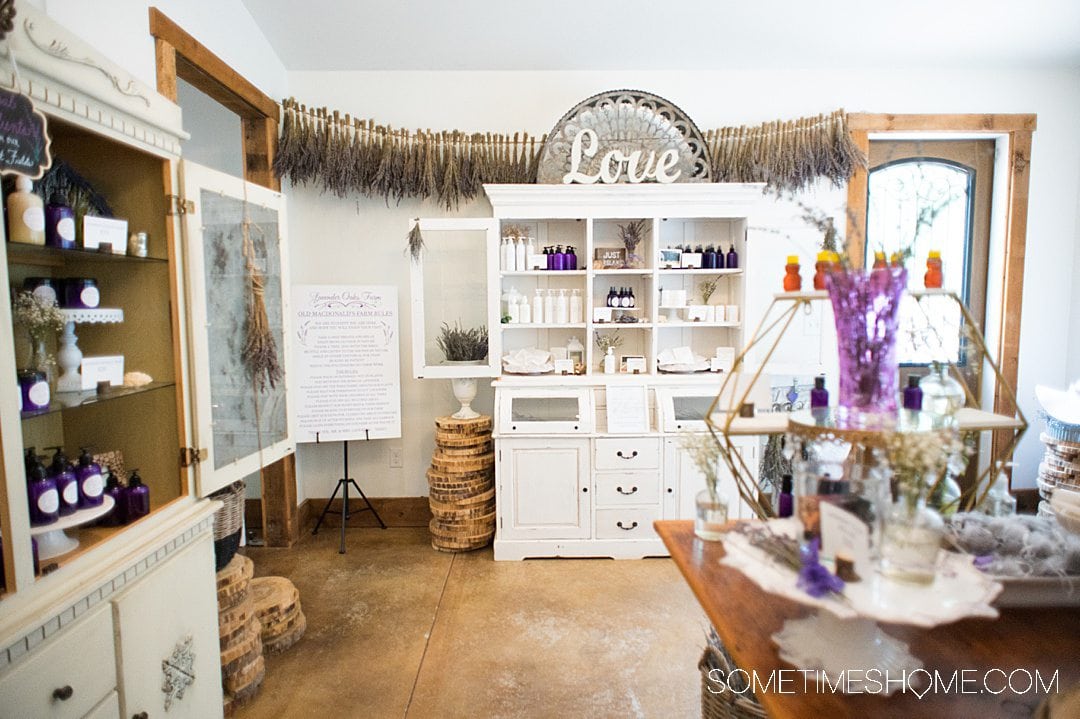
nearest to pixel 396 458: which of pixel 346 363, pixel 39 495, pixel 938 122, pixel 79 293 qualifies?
pixel 346 363

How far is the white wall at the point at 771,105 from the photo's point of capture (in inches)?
145

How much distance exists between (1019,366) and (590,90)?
3.35 m

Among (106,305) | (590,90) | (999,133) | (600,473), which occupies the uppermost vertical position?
(590,90)

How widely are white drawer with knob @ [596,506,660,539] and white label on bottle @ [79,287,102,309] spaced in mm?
2576

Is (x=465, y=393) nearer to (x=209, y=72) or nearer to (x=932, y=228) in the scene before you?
(x=209, y=72)

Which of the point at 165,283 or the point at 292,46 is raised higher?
the point at 292,46

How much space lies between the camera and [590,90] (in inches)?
146

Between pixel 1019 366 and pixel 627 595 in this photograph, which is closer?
pixel 627 595

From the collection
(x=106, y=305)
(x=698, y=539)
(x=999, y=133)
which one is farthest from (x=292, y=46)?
(x=999, y=133)

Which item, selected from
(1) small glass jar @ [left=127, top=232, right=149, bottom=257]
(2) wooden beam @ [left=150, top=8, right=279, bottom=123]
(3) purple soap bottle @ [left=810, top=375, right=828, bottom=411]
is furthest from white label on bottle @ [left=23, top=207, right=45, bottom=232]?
(3) purple soap bottle @ [left=810, top=375, right=828, bottom=411]

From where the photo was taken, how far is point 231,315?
222 cm

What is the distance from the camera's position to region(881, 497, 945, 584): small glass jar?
3.36 feet

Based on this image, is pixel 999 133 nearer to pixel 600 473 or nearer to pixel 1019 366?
pixel 1019 366

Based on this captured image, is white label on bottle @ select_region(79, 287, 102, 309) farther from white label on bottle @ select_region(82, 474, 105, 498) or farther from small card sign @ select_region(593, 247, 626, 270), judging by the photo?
small card sign @ select_region(593, 247, 626, 270)
